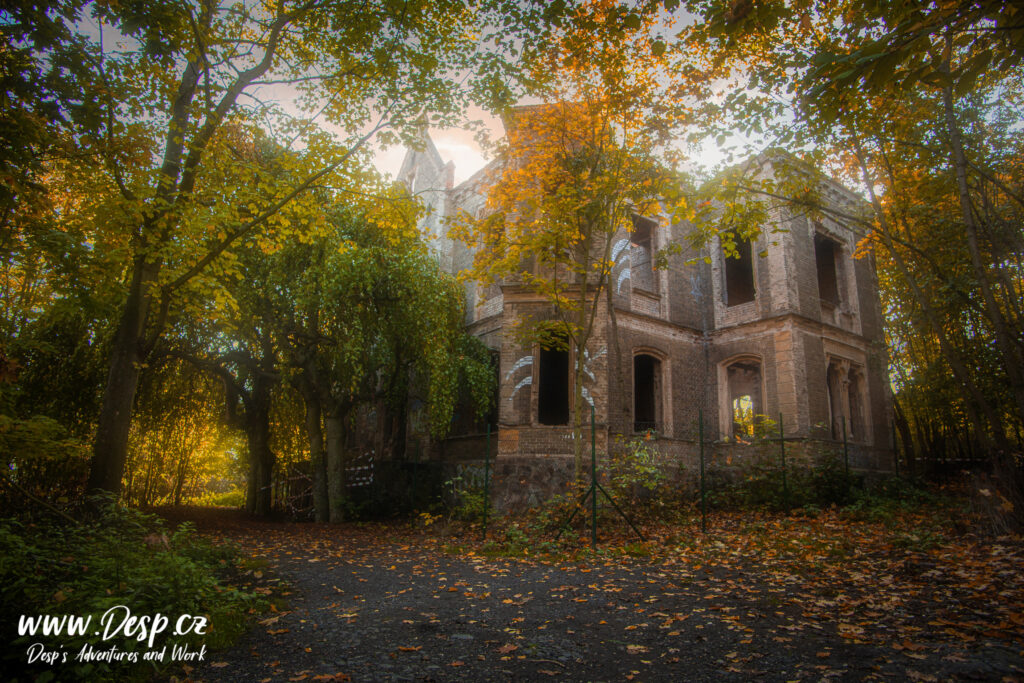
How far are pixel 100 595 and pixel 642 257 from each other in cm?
1501

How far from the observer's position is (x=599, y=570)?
7.37m

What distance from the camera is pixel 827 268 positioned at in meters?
18.4

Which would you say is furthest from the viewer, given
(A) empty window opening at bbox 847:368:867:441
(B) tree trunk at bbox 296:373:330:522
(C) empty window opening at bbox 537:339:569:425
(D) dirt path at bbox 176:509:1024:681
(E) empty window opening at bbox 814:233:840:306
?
(E) empty window opening at bbox 814:233:840:306

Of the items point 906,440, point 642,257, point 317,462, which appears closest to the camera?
point 317,462

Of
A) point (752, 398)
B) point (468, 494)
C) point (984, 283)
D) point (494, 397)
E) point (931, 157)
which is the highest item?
point (931, 157)

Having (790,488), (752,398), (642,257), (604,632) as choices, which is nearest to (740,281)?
(752,398)

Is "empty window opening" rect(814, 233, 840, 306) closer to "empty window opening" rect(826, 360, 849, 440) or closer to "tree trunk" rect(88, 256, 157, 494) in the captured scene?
"empty window opening" rect(826, 360, 849, 440)

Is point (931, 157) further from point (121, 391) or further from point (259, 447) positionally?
point (259, 447)

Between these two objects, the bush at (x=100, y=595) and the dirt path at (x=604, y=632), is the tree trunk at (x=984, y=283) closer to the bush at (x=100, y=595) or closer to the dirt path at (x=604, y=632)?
the dirt path at (x=604, y=632)

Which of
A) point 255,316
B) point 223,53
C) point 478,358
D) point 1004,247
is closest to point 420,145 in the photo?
point 223,53

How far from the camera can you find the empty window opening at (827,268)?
58.0 ft

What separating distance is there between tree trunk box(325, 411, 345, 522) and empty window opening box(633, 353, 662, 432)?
7.95 metres

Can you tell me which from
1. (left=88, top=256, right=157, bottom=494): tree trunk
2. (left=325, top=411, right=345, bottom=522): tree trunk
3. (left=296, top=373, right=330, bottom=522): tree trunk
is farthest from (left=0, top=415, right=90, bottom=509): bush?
(left=325, top=411, right=345, bottom=522): tree trunk

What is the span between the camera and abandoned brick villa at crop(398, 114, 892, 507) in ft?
43.7
